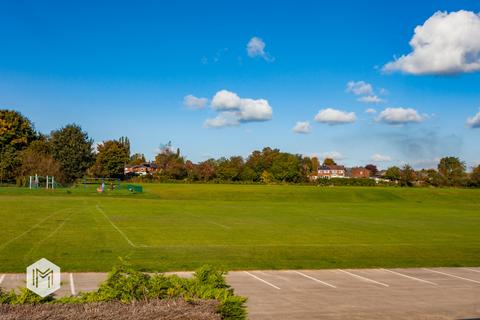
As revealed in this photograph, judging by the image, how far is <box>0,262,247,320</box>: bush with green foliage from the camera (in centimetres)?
718

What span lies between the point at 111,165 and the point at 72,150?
634 inches

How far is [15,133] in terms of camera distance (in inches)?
3671

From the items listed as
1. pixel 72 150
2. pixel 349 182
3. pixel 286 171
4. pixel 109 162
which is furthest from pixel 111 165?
pixel 349 182

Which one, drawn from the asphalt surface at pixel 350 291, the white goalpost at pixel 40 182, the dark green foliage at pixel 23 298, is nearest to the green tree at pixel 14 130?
the white goalpost at pixel 40 182

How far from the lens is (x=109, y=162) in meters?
115

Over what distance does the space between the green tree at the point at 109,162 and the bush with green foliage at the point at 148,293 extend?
11028 centimetres

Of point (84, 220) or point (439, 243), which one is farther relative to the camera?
point (84, 220)

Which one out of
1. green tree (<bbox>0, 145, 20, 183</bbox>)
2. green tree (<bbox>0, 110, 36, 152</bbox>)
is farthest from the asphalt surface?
green tree (<bbox>0, 110, 36, 152</bbox>)

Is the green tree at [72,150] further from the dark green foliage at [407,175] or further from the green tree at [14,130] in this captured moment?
the dark green foliage at [407,175]

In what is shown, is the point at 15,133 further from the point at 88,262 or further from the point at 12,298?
the point at 12,298

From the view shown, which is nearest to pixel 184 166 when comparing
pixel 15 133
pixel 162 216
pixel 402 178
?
pixel 15 133

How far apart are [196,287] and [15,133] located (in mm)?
95666

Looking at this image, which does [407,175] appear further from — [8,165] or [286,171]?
[8,165]

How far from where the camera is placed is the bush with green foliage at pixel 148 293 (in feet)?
23.6
